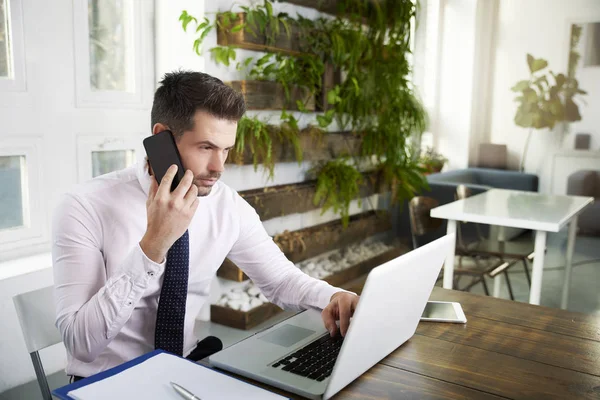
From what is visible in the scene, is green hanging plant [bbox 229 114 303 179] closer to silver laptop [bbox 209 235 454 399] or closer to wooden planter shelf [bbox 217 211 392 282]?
wooden planter shelf [bbox 217 211 392 282]

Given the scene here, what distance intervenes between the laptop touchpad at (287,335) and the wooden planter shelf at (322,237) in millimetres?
1768

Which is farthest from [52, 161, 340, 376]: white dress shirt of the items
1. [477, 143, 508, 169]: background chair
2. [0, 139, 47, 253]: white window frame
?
[477, 143, 508, 169]: background chair

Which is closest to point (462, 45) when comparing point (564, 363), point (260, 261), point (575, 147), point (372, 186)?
point (575, 147)

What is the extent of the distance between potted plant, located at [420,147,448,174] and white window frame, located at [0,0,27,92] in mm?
3344

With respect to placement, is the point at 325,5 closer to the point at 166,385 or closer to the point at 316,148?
the point at 316,148

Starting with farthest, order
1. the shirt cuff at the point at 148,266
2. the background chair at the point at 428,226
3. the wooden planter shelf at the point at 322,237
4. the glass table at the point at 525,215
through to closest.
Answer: the background chair at the point at 428,226
the wooden planter shelf at the point at 322,237
the glass table at the point at 525,215
the shirt cuff at the point at 148,266

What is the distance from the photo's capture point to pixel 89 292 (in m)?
1.22

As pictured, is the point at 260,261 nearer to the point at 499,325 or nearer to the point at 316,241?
the point at 499,325

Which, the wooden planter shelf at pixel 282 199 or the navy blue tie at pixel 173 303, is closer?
the navy blue tie at pixel 173 303

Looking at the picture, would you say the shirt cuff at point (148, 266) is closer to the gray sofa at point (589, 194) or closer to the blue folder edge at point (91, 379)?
the blue folder edge at point (91, 379)

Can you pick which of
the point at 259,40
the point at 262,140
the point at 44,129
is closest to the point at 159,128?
the point at 44,129

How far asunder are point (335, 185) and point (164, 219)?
2.55m

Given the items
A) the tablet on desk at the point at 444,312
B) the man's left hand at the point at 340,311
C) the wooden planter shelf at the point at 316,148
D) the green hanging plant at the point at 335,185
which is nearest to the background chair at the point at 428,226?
the green hanging plant at the point at 335,185

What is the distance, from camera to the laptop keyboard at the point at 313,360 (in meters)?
1.02
